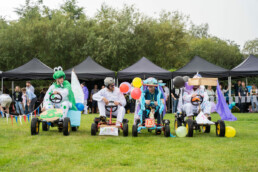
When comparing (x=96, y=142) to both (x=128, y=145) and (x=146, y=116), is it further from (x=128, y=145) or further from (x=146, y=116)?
(x=146, y=116)

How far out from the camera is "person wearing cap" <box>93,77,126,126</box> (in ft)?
26.0

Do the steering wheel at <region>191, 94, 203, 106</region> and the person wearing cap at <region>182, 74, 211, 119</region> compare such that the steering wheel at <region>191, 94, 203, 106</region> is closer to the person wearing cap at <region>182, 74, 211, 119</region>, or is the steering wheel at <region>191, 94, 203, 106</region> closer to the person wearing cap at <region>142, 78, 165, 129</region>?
the person wearing cap at <region>182, 74, 211, 119</region>

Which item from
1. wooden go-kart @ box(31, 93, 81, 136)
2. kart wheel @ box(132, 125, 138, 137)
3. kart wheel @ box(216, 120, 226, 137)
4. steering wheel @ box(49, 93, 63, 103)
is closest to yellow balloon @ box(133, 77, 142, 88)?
kart wheel @ box(132, 125, 138, 137)

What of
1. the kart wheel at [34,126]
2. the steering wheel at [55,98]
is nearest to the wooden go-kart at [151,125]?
the steering wheel at [55,98]

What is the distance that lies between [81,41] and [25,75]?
14.4 meters

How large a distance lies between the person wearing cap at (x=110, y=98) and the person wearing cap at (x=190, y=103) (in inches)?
61.6

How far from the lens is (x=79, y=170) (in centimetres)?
419

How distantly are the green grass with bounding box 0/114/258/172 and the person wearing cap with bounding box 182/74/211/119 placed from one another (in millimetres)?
1164

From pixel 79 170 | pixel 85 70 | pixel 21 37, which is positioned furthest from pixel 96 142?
pixel 21 37

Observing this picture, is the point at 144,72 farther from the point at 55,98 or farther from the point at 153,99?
the point at 55,98

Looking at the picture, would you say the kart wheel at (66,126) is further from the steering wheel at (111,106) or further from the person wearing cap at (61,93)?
the steering wheel at (111,106)

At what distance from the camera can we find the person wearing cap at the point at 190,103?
8.03 m

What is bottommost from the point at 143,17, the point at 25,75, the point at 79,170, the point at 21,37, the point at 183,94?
the point at 79,170

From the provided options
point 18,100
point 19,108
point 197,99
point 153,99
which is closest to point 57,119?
point 153,99
